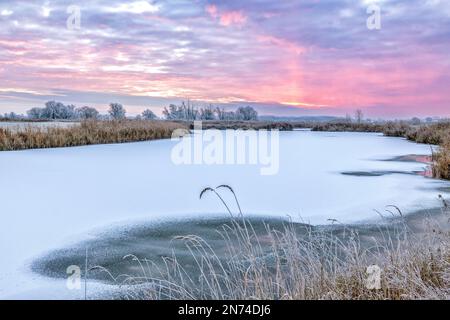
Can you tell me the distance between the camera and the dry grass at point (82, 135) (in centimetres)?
2047

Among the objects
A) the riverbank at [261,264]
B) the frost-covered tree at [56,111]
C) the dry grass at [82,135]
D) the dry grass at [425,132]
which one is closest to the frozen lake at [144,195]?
the riverbank at [261,264]

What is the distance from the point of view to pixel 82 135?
24.0 metres

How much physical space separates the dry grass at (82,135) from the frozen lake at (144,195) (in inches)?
190

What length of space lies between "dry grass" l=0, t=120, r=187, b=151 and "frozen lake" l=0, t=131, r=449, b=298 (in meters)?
4.84

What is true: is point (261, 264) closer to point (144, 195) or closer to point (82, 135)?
point (144, 195)

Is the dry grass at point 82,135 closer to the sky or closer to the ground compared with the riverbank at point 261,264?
closer to the sky

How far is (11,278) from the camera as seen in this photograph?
14.5ft

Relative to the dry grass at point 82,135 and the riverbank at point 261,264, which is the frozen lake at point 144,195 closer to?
the riverbank at point 261,264

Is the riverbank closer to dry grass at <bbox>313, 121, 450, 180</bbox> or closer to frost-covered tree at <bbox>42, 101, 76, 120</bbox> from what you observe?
dry grass at <bbox>313, 121, 450, 180</bbox>

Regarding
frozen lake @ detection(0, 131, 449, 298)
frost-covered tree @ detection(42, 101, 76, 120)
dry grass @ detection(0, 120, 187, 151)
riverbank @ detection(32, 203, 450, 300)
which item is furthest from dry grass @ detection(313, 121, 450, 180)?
frost-covered tree @ detection(42, 101, 76, 120)

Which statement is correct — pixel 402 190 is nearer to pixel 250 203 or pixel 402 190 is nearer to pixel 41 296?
pixel 250 203

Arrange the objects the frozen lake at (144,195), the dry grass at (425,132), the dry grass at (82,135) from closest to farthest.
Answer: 1. the frozen lake at (144,195)
2. the dry grass at (425,132)
3. the dry grass at (82,135)

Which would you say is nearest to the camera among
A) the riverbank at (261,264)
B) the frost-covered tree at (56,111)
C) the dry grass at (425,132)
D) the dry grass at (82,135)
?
the riverbank at (261,264)

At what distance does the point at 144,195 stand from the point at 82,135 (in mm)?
15834
